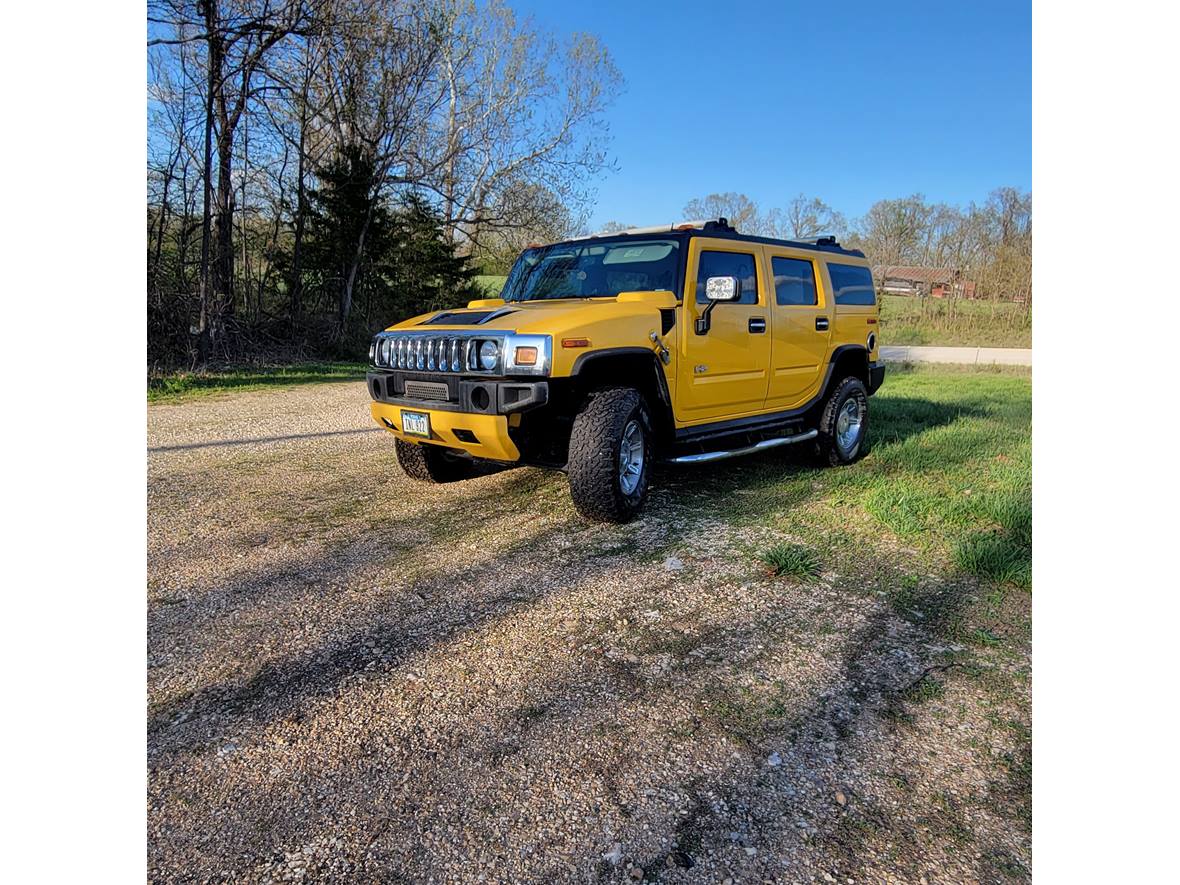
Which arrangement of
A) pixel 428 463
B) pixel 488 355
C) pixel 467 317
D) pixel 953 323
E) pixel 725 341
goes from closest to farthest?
pixel 488 355 < pixel 467 317 < pixel 725 341 < pixel 428 463 < pixel 953 323

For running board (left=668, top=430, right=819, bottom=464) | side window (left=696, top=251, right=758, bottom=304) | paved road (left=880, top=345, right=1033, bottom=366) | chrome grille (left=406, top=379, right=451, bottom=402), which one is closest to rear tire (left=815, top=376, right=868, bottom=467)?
running board (left=668, top=430, right=819, bottom=464)

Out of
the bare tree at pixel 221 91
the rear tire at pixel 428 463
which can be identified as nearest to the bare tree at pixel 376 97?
the bare tree at pixel 221 91

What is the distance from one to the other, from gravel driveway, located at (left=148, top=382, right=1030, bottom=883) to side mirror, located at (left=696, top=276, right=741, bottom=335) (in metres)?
1.36

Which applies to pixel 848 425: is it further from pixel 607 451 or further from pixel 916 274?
pixel 916 274

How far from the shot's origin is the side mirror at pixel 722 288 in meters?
4.71

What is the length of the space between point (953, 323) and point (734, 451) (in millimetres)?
21424

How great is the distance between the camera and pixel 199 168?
46.6ft

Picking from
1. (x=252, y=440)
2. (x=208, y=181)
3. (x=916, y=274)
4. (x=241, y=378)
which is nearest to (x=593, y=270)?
(x=252, y=440)

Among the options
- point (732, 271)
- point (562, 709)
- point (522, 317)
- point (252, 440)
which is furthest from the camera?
Result: point (252, 440)

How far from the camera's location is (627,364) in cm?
452

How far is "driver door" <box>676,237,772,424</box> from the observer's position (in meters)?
4.93

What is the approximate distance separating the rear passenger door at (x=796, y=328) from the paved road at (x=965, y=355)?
12823 mm

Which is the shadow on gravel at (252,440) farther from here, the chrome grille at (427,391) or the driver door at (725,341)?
the driver door at (725,341)

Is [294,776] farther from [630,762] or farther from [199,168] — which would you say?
[199,168]
